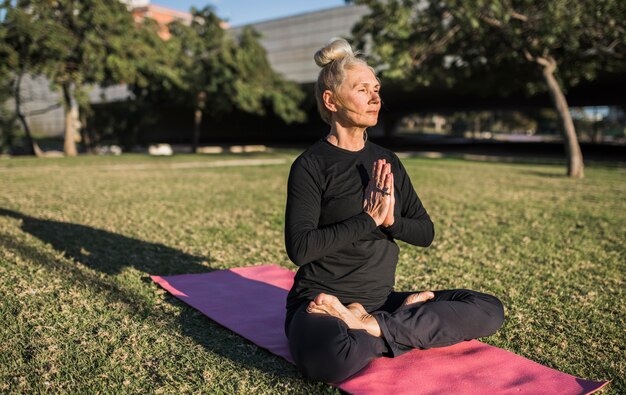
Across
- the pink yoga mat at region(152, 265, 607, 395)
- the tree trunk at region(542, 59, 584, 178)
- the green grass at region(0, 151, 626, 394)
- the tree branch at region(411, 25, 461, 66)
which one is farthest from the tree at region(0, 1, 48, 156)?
the pink yoga mat at region(152, 265, 607, 395)

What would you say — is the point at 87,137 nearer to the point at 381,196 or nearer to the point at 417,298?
the point at 417,298

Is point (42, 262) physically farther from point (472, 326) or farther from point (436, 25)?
point (436, 25)

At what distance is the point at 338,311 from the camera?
9.64 ft

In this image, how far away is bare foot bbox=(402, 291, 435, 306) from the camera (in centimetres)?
325

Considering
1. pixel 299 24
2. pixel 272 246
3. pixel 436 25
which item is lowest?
pixel 272 246

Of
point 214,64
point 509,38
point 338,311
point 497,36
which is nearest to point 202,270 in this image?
point 338,311

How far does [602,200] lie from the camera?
10.6 meters

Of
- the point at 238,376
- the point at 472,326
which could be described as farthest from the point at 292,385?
the point at 472,326

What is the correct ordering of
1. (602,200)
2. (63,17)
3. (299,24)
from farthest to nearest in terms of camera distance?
(299,24) → (63,17) → (602,200)

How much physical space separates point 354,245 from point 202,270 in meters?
2.49

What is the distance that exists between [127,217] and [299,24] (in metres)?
36.4

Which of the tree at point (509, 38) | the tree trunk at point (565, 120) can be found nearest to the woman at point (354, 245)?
the tree at point (509, 38)

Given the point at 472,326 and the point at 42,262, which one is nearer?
the point at 472,326

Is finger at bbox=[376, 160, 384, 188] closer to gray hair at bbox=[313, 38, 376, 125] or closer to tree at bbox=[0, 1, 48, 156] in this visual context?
gray hair at bbox=[313, 38, 376, 125]
